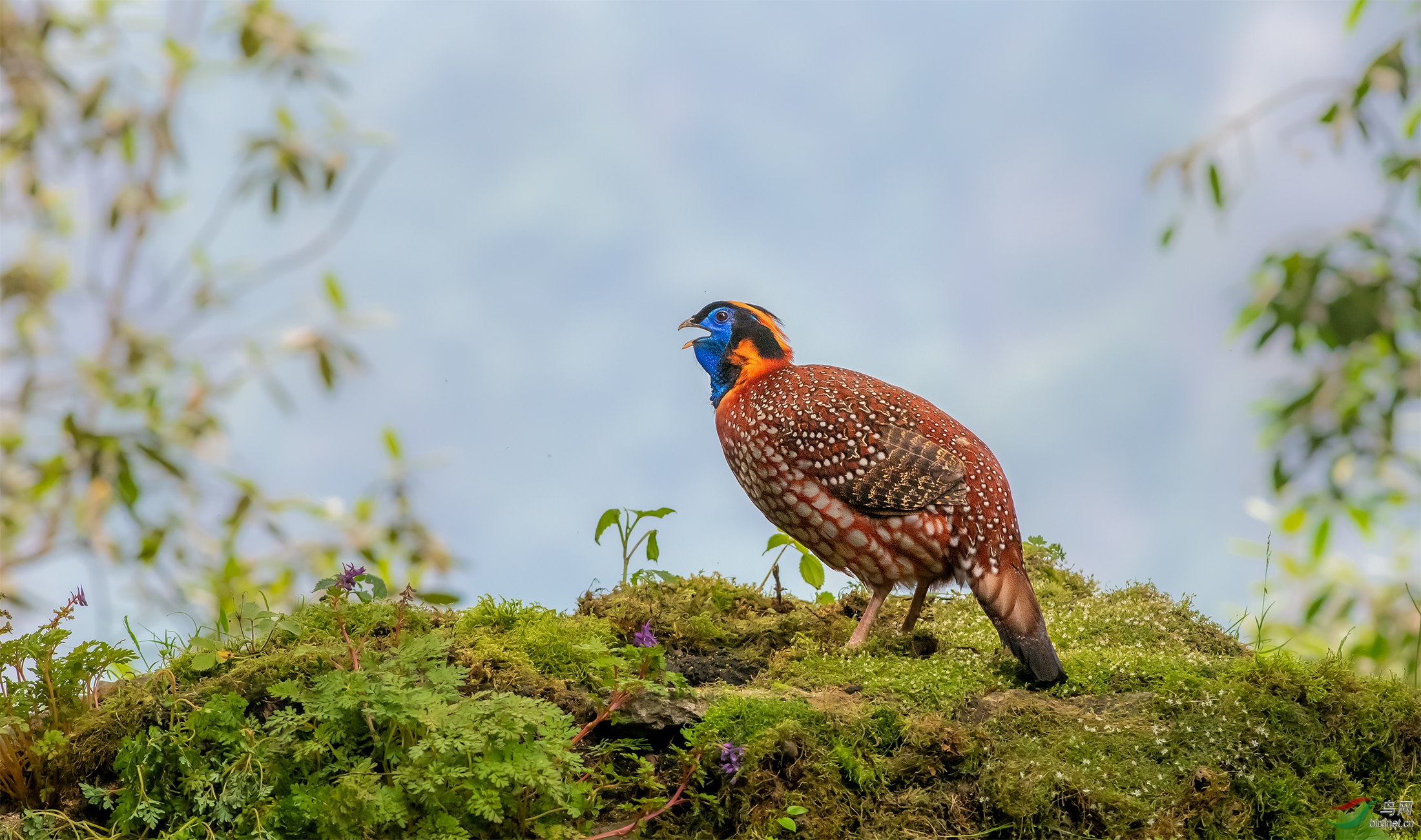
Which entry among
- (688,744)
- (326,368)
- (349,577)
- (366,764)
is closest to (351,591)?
(349,577)

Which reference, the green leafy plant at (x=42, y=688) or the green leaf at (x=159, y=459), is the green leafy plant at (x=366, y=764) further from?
the green leaf at (x=159, y=459)

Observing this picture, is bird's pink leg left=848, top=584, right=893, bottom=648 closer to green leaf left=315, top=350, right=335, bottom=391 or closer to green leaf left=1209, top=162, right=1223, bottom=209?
green leaf left=1209, top=162, right=1223, bottom=209

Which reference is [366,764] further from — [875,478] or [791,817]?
[875,478]

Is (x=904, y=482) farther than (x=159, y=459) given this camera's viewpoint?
No

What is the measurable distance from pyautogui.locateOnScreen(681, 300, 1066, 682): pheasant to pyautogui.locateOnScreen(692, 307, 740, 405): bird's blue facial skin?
1.26 ft

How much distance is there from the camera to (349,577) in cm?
433

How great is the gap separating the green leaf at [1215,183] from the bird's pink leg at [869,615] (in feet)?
9.49

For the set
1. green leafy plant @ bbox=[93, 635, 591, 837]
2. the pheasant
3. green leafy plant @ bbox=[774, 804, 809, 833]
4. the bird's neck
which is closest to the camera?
green leafy plant @ bbox=[93, 635, 591, 837]

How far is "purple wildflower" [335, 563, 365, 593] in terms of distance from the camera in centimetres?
432

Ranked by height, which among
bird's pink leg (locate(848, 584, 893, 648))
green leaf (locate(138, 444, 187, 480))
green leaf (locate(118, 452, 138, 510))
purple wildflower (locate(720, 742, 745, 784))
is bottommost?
purple wildflower (locate(720, 742, 745, 784))

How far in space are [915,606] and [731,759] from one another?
1.99 metres

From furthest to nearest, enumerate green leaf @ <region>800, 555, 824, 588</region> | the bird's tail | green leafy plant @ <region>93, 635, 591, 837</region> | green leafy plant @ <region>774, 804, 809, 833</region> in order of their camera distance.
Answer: green leaf @ <region>800, 555, 824, 588</region> < the bird's tail < green leafy plant @ <region>774, 804, 809, 833</region> < green leafy plant @ <region>93, 635, 591, 837</region>

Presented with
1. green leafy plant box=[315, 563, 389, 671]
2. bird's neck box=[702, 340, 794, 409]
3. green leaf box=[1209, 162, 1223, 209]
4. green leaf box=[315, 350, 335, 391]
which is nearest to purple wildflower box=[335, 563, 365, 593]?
green leafy plant box=[315, 563, 389, 671]

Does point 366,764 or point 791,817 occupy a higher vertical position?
point 366,764
